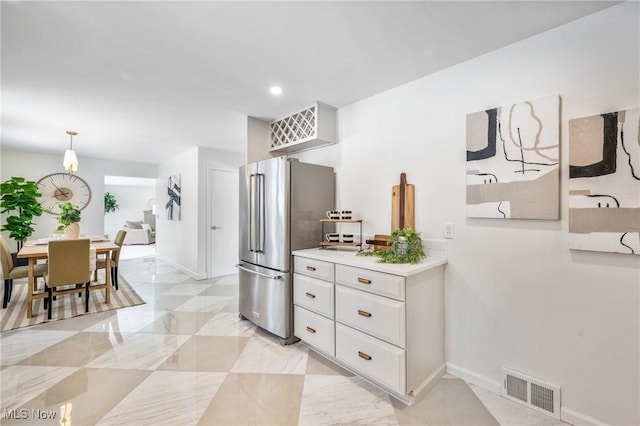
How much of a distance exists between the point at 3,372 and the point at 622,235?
4.31 metres

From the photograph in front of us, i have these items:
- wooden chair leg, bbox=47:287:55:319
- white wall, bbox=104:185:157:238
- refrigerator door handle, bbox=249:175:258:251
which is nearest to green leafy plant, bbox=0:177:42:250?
wooden chair leg, bbox=47:287:55:319

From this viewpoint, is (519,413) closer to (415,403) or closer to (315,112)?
(415,403)

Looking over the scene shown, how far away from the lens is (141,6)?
154 cm

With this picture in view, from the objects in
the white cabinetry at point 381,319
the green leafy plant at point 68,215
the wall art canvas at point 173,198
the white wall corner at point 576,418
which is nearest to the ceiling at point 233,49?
the green leafy plant at point 68,215

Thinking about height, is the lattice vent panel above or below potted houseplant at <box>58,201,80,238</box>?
above

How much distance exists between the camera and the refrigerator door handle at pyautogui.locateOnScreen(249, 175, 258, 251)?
2.93 m

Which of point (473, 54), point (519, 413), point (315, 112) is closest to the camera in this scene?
point (519, 413)

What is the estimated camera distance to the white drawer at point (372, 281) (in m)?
1.81

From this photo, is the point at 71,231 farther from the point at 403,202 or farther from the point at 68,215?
the point at 403,202

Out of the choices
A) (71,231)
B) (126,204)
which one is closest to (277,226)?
(71,231)

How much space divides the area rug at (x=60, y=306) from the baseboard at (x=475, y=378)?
3.86 meters

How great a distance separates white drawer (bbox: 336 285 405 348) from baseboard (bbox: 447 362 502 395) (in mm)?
709

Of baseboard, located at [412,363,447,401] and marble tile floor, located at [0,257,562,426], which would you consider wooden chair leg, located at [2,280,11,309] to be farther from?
baseboard, located at [412,363,447,401]

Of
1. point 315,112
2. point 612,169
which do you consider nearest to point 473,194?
point 612,169
